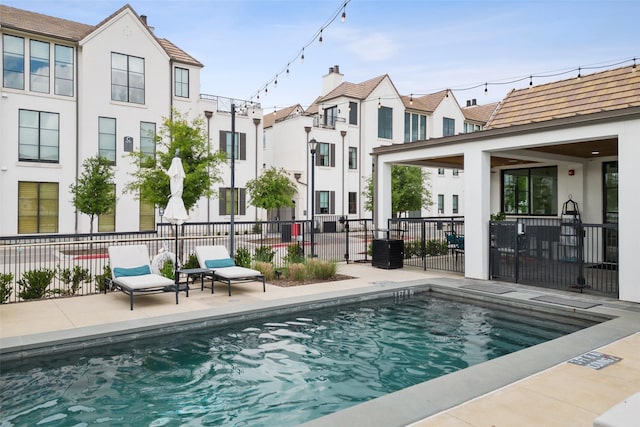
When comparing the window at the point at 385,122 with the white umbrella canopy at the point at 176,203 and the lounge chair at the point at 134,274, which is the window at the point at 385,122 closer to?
the white umbrella canopy at the point at 176,203

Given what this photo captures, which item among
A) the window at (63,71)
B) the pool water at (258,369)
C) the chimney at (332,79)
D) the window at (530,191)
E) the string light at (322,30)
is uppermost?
the chimney at (332,79)

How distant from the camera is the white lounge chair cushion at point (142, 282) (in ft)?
27.9

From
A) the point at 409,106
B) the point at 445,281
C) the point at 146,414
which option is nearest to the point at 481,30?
the point at 445,281

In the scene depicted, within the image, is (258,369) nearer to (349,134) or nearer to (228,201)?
(228,201)

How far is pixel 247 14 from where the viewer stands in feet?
51.1

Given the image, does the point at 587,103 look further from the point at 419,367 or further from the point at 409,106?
the point at 409,106

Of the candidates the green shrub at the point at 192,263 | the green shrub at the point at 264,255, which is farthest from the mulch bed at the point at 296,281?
the green shrub at the point at 192,263

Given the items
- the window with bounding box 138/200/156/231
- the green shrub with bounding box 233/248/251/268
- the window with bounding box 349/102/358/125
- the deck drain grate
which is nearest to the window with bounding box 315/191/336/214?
the window with bounding box 349/102/358/125

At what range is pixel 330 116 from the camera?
34.2 metres

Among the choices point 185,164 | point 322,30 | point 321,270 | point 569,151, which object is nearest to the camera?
point 321,270

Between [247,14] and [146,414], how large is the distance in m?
14.1

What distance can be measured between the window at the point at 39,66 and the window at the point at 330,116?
17889mm

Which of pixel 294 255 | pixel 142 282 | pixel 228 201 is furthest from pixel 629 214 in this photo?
pixel 228 201

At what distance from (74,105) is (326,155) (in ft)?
53.1
